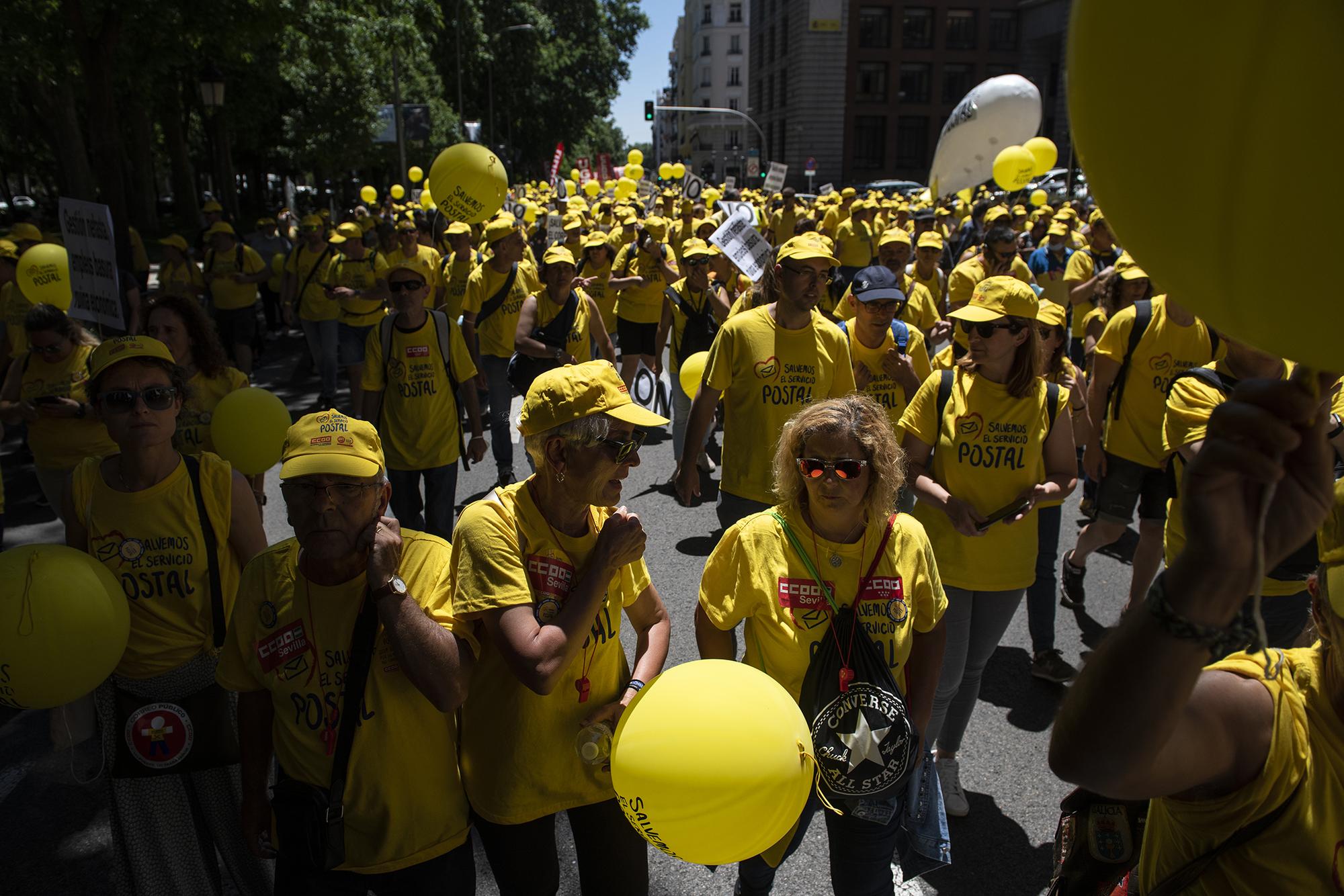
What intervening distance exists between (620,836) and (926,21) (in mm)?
72320

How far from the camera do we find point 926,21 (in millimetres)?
64938

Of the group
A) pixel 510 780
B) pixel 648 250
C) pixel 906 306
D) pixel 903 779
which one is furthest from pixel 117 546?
pixel 648 250

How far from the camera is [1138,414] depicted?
4922 millimetres

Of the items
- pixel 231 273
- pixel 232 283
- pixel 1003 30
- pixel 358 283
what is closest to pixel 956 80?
pixel 1003 30

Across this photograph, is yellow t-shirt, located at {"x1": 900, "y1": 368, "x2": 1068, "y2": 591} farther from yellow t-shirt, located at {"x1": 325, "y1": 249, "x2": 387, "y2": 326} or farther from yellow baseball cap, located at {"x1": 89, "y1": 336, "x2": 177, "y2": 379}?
yellow t-shirt, located at {"x1": 325, "y1": 249, "x2": 387, "y2": 326}

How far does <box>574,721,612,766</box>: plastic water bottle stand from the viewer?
2.34 metres

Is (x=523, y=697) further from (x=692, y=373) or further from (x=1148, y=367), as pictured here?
(x=1148, y=367)

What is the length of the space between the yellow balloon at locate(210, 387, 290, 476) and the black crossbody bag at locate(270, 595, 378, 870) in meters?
1.70

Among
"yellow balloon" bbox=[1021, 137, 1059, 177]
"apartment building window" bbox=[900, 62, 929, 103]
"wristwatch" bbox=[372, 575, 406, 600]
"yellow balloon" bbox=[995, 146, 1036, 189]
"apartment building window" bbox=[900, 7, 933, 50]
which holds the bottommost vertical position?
"wristwatch" bbox=[372, 575, 406, 600]

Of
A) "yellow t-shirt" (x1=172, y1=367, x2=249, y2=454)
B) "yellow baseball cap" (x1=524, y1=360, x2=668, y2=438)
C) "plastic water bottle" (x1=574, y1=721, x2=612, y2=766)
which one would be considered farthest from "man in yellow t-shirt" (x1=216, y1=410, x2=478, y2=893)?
"yellow t-shirt" (x1=172, y1=367, x2=249, y2=454)

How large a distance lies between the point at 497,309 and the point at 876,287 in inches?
146

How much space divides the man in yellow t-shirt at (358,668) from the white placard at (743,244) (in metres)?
4.80

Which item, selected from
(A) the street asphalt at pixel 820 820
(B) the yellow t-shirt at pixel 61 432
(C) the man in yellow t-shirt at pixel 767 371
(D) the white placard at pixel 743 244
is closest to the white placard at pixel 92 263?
(B) the yellow t-shirt at pixel 61 432

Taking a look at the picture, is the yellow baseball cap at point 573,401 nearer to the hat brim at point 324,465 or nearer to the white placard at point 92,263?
the hat brim at point 324,465
